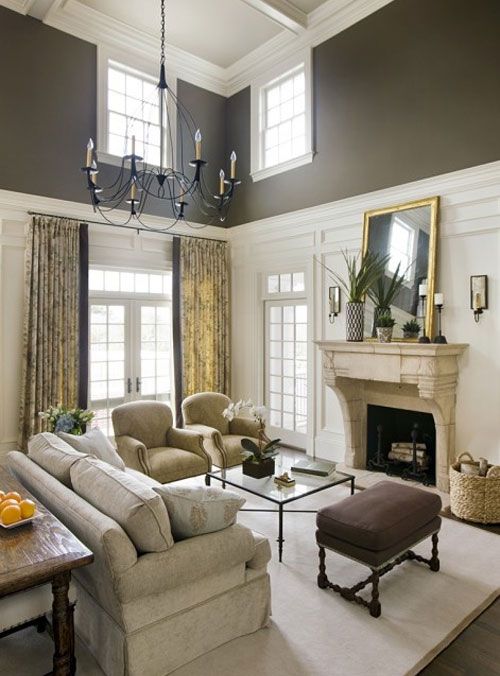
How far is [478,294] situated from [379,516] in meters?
2.56

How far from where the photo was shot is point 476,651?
2.39 m

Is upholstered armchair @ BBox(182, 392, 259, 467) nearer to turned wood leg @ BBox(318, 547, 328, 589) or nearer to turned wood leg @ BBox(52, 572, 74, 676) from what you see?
turned wood leg @ BBox(318, 547, 328, 589)

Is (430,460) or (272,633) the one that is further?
(430,460)

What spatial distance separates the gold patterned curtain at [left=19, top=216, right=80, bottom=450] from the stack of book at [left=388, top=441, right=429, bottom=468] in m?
3.66

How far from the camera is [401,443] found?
5180 millimetres

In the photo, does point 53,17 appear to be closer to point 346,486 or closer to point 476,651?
point 346,486

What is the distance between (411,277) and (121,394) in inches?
151

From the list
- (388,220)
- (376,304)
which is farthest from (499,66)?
(376,304)

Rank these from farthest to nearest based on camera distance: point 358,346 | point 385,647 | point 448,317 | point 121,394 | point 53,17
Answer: point 121,394 < point 53,17 < point 358,346 < point 448,317 < point 385,647

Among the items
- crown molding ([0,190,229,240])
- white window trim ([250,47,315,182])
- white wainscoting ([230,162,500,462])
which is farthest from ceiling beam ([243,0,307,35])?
crown molding ([0,190,229,240])

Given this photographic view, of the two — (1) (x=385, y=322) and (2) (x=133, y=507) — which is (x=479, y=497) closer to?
(1) (x=385, y=322)

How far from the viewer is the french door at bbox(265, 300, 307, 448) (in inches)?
246

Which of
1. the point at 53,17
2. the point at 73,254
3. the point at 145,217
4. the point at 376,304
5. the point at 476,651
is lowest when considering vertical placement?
the point at 476,651

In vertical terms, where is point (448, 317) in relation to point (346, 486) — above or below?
above
